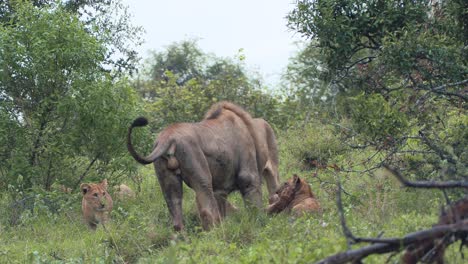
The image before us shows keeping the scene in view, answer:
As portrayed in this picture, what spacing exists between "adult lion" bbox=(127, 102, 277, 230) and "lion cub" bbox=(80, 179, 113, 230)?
1.27 meters

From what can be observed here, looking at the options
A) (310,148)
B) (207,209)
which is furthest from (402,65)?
(310,148)

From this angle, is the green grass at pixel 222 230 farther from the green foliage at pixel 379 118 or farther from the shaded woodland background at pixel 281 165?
the green foliage at pixel 379 118

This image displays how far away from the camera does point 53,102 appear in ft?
32.0

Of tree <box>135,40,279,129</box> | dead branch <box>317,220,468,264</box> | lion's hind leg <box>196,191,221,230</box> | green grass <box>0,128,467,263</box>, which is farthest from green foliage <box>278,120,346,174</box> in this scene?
dead branch <box>317,220,468,264</box>

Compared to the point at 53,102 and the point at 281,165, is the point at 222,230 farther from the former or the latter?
the point at 281,165

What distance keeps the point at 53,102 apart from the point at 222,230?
3.36 metres

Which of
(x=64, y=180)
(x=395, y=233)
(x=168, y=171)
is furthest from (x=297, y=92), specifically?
(x=395, y=233)

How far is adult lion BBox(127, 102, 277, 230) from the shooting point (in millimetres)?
7777

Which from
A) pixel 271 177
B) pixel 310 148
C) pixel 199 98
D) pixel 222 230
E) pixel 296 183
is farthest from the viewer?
pixel 199 98

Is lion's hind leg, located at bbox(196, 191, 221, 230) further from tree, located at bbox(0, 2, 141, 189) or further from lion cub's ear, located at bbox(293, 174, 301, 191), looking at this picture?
tree, located at bbox(0, 2, 141, 189)

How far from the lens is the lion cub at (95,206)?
353 inches

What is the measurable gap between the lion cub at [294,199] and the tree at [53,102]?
7.42 feet

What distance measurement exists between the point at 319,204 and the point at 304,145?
390 centimetres

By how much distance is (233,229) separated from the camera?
24.3 feet
